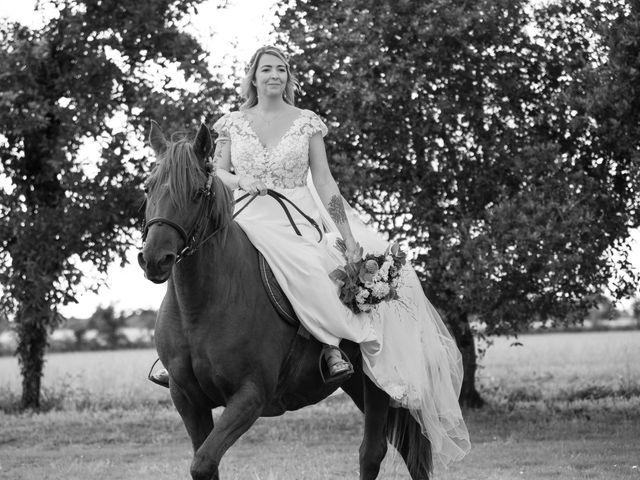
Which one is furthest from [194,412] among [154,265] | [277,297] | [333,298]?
[154,265]

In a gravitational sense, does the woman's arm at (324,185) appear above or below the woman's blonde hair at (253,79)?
below

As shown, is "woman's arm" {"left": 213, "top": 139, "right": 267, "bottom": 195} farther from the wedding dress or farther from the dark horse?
the dark horse

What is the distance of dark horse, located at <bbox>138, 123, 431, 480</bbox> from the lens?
16.6 ft

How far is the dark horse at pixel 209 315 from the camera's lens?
5062 millimetres

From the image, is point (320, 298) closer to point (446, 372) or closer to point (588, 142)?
point (446, 372)

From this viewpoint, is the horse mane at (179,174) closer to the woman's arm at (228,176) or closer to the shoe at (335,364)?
the woman's arm at (228,176)

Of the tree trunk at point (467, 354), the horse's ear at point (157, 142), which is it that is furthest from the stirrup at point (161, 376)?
the tree trunk at point (467, 354)

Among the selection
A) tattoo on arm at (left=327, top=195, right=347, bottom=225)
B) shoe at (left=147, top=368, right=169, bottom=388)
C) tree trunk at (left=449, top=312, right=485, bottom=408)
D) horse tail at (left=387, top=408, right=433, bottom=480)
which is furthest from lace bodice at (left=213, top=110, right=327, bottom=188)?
tree trunk at (left=449, top=312, right=485, bottom=408)

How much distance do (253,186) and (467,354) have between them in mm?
9421

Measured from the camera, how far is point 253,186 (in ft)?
19.9

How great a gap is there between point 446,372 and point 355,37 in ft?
23.4

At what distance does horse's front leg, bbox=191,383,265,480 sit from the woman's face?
86.3 inches

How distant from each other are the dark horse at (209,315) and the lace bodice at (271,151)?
678 millimetres

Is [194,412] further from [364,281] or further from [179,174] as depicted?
[179,174]
